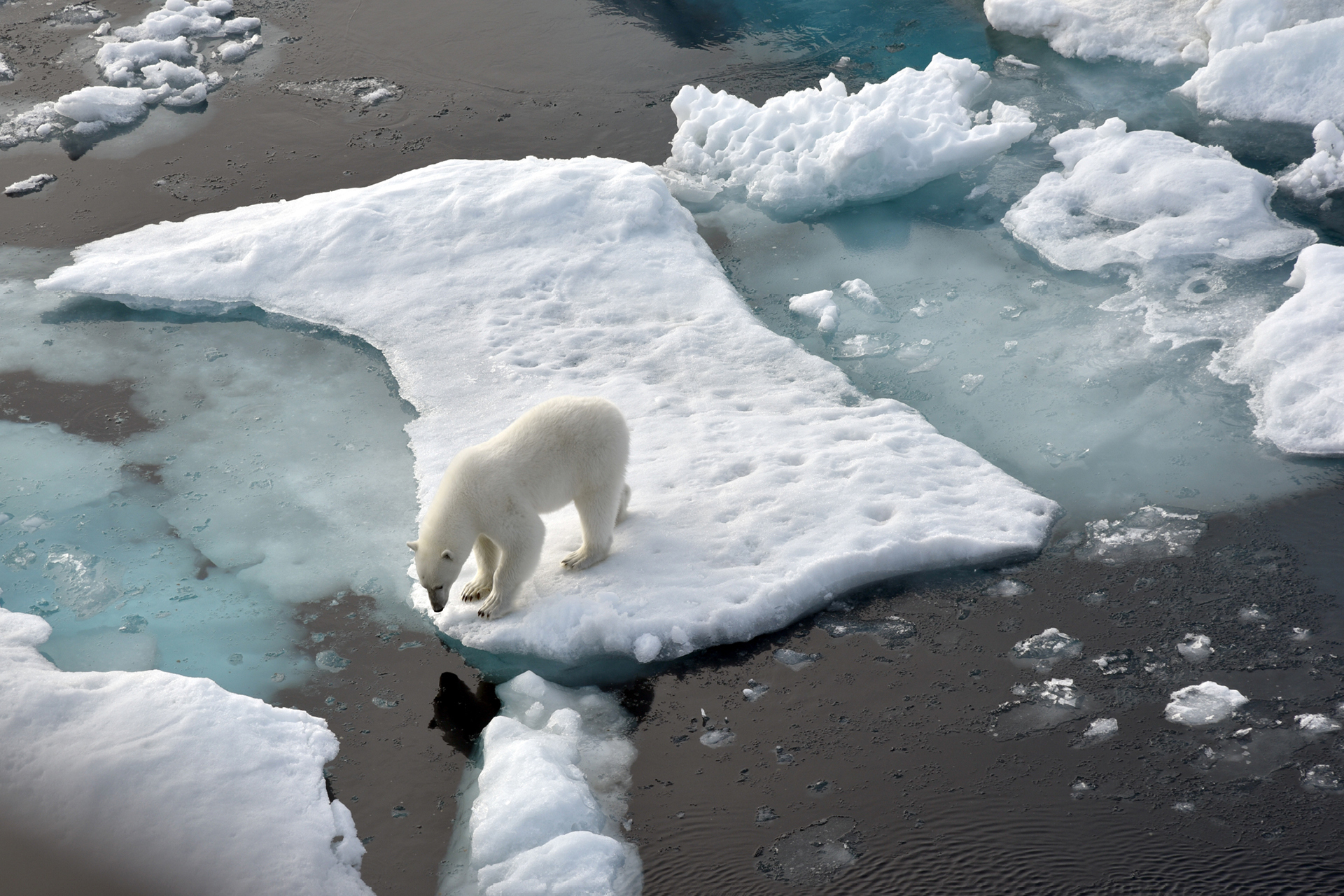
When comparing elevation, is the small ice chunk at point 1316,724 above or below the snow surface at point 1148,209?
below

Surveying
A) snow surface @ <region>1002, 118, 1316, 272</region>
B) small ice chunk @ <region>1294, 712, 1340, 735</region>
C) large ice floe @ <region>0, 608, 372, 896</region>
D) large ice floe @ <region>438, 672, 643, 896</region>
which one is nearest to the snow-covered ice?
large ice floe @ <region>0, 608, 372, 896</region>

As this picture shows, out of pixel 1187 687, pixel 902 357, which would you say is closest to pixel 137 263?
pixel 902 357

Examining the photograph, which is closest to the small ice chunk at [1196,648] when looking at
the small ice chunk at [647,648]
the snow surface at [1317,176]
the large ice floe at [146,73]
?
the small ice chunk at [647,648]

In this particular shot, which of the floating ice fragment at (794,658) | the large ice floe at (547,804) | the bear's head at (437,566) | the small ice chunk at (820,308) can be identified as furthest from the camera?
the small ice chunk at (820,308)

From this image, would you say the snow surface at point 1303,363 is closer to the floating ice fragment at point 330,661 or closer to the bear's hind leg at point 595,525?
the bear's hind leg at point 595,525

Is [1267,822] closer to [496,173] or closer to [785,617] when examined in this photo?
[785,617]
